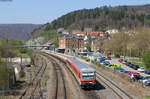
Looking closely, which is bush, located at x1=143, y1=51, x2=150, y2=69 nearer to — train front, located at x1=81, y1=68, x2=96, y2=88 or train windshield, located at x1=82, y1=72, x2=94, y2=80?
train front, located at x1=81, y1=68, x2=96, y2=88

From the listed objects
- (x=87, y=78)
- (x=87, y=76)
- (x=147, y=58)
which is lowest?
(x=87, y=78)

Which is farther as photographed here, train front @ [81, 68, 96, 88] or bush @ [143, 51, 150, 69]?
bush @ [143, 51, 150, 69]

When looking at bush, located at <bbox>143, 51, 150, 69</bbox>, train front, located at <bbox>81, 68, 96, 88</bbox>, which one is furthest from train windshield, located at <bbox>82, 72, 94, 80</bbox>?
bush, located at <bbox>143, 51, 150, 69</bbox>

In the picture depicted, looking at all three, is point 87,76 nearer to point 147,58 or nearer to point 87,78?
point 87,78

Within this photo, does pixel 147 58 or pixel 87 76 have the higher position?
pixel 147 58

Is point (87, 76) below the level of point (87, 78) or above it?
above

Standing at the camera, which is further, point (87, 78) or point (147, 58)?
point (147, 58)

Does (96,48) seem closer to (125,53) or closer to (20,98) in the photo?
(125,53)

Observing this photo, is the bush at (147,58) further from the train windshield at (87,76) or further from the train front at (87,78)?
the train windshield at (87,76)

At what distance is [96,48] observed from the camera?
144 meters

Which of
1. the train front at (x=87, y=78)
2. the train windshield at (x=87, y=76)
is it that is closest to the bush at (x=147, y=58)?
the train front at (x=87, y=78)

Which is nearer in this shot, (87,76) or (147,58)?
(87,76)

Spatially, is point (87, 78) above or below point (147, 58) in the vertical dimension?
below

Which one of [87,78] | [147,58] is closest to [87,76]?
[87,78]
